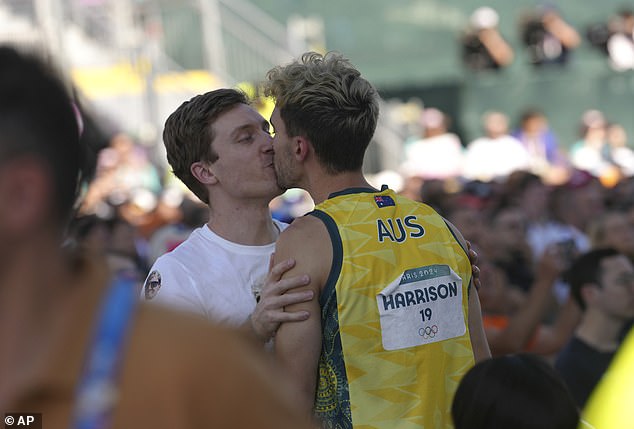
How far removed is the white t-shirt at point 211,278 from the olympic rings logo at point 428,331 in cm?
55

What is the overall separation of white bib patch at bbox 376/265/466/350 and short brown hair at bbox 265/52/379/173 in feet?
1.33

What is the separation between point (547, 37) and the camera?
16.7 meters

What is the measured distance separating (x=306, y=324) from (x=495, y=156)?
1049 cm

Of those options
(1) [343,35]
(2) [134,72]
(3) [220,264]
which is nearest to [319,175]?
(3) [220,264]

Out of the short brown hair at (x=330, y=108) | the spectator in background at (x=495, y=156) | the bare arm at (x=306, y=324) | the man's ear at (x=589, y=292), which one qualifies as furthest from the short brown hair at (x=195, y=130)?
the spectator in background at (x=495, y=156)

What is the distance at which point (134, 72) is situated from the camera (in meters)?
16.2

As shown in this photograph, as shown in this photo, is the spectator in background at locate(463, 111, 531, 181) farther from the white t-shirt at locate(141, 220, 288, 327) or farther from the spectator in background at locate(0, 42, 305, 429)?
the spectator in background at locate(0, 42, 305, 429)

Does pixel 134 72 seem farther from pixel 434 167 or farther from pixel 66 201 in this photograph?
pixel 66 201

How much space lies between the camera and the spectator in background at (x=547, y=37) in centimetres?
1641

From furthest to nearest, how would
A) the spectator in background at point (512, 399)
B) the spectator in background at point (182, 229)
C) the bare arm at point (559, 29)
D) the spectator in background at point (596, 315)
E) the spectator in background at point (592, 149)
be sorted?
1. the bare arm at point (559, 29)
2. the spectator in background at point (592, 149)
3. the spectator in background at point (182, 229)
4. the spectator in background at point (596, 315)
5. the spectator in background at point (512, 399)

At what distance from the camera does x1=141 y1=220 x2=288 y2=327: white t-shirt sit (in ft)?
10.8

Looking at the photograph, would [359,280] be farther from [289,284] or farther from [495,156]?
[495,156]

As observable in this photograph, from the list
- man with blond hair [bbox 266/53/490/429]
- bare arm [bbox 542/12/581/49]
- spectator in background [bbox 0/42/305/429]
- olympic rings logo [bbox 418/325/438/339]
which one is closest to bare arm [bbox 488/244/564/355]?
man with blond hair [bbox 266/53/490/429]

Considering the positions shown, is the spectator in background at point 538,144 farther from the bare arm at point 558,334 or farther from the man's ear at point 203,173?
the man's ear at point 203,173
